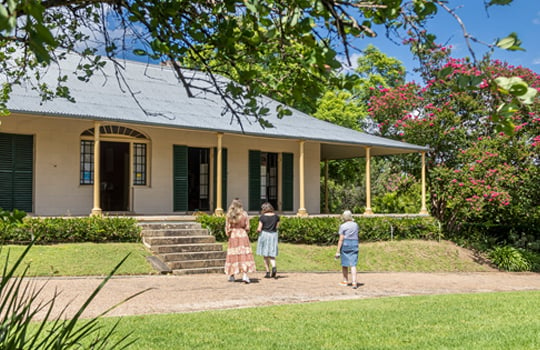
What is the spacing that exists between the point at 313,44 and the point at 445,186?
18.2 meters

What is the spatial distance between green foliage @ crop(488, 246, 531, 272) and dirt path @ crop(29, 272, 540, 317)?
2.72 meters

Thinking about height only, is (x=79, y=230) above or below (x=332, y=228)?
above

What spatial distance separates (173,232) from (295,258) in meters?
3.12

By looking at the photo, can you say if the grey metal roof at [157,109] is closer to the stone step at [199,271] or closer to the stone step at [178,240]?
the stone step at [178,240]

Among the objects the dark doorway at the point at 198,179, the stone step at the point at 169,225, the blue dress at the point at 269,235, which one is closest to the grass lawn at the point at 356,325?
the stone step at the point at 169,225

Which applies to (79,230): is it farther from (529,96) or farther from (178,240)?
(529,96)

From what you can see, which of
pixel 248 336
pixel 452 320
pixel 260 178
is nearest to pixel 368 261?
pixel 260 178

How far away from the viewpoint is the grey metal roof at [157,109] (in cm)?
1492

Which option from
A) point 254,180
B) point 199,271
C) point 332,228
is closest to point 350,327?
point 199,271

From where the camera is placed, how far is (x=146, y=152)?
17.5 metres

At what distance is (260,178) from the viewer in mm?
20000

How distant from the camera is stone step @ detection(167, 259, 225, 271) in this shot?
43.3ft

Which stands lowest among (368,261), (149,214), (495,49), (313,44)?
(368,261)

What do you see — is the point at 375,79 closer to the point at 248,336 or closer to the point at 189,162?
the point at 189,162
